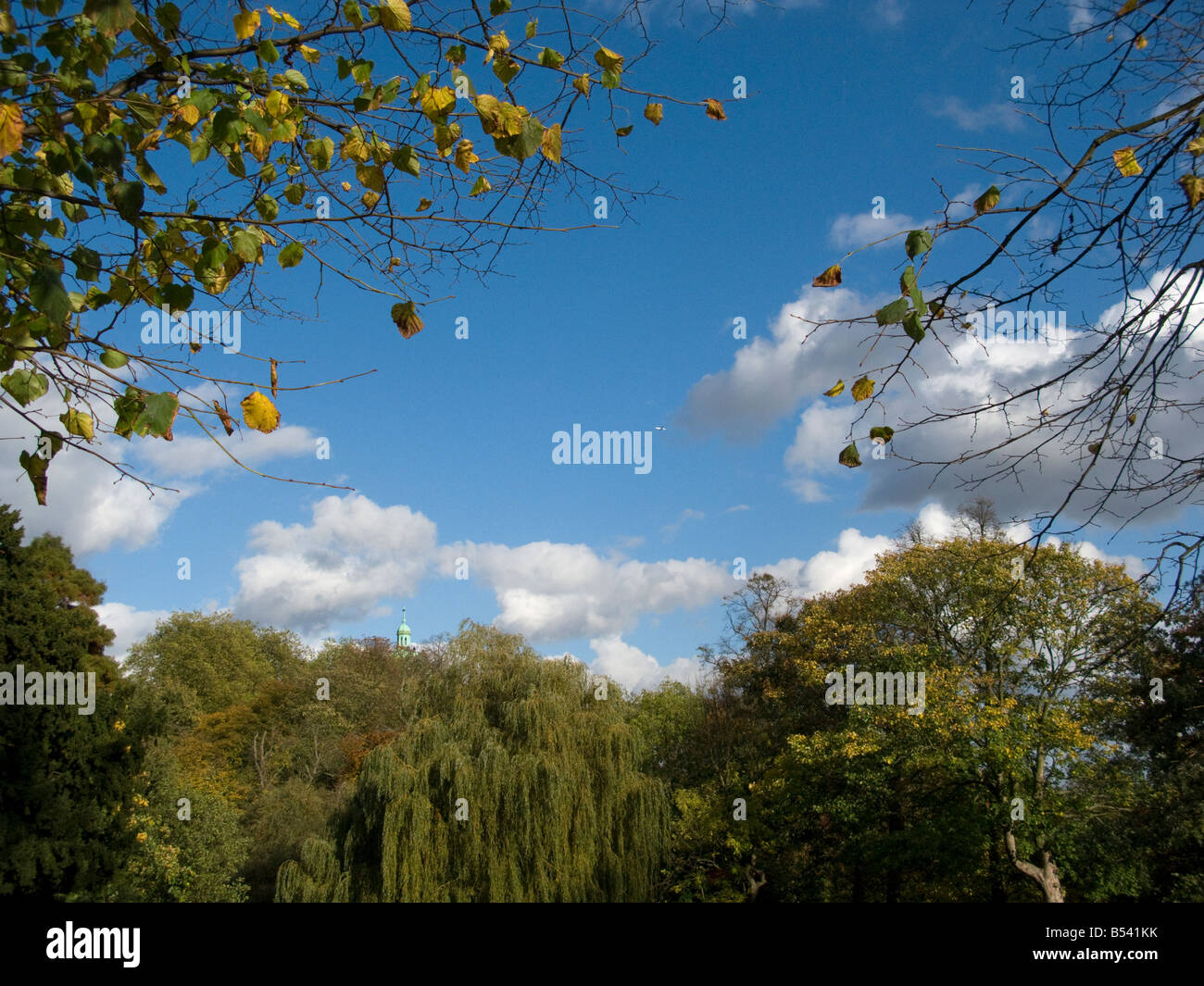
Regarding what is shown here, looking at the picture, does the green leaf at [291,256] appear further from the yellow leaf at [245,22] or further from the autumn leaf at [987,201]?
the autumn leaf at [987,201]

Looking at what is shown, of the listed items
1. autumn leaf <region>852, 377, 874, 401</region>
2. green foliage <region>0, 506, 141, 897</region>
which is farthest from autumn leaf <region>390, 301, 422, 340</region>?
green foliage <region>0, 506, 141, 897</region>

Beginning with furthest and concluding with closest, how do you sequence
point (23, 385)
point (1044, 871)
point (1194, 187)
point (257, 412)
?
point (1044, 871), point (23, 385), point (257, 412), point (1194, 187)

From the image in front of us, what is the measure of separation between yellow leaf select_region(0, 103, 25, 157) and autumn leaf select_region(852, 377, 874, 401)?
224 centimetres

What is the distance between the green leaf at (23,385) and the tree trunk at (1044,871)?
1628 centimetres

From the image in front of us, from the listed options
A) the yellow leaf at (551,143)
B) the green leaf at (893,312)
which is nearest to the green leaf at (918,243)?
the green leaf at (893,312)

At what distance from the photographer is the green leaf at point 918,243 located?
84.4 inches

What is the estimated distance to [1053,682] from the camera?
15.4 m

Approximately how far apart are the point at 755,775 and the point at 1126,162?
1886 centimetres

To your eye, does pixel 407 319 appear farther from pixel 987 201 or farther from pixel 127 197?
pixel 987 201

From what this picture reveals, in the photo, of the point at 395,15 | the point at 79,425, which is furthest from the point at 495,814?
the point at 395,15

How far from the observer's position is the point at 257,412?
94.9 inches

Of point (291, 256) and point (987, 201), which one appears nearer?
point (987, 201)

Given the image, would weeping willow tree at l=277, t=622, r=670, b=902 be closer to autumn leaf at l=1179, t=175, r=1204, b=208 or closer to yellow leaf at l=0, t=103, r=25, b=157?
yellow leaf at l=0, t=103, r=25, b=157

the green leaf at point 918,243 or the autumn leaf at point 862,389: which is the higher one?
the green leaf at point 918,243
